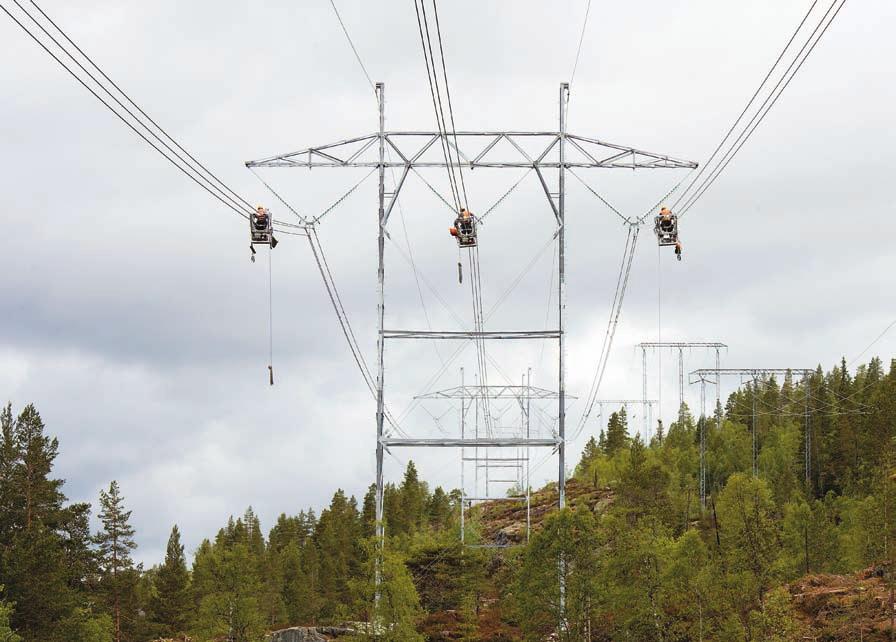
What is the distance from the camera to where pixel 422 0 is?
20.9 m

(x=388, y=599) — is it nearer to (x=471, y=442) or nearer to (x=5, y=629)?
(x=471, y=442)

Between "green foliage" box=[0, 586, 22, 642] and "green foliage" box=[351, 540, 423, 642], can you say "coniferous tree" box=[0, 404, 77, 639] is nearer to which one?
"green foliage" box=[0, 586, 22, 642]

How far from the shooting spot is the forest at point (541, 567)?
61.8m

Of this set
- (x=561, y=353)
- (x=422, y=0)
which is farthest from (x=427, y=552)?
(x=422, y=0)

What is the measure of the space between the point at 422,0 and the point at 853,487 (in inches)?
4571

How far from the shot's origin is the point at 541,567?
61125 millimetres

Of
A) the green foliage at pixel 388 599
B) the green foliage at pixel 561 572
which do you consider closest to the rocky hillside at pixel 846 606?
the green foliage at pixel 561 572

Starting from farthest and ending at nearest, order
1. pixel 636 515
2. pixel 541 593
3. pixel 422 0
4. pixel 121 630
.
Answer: pixel 636 515, pixel 121 630, pixel 541 593, pixel 422 0

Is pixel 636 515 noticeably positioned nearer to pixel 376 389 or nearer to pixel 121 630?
pixel 121 630

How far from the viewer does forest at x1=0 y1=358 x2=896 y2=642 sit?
6181cm

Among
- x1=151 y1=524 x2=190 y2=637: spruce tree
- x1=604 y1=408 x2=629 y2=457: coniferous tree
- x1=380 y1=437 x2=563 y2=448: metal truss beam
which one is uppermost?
x1=604 y1=408 x2=629 y2=457: coniferous tree

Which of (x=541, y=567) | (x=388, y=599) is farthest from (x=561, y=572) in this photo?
(x=388, y=599)

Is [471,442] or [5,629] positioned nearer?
[471,442]

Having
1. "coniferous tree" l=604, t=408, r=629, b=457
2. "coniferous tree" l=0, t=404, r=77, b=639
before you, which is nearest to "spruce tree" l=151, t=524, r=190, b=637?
"coniferous tree" l=0, t=404, r=77, b=639
